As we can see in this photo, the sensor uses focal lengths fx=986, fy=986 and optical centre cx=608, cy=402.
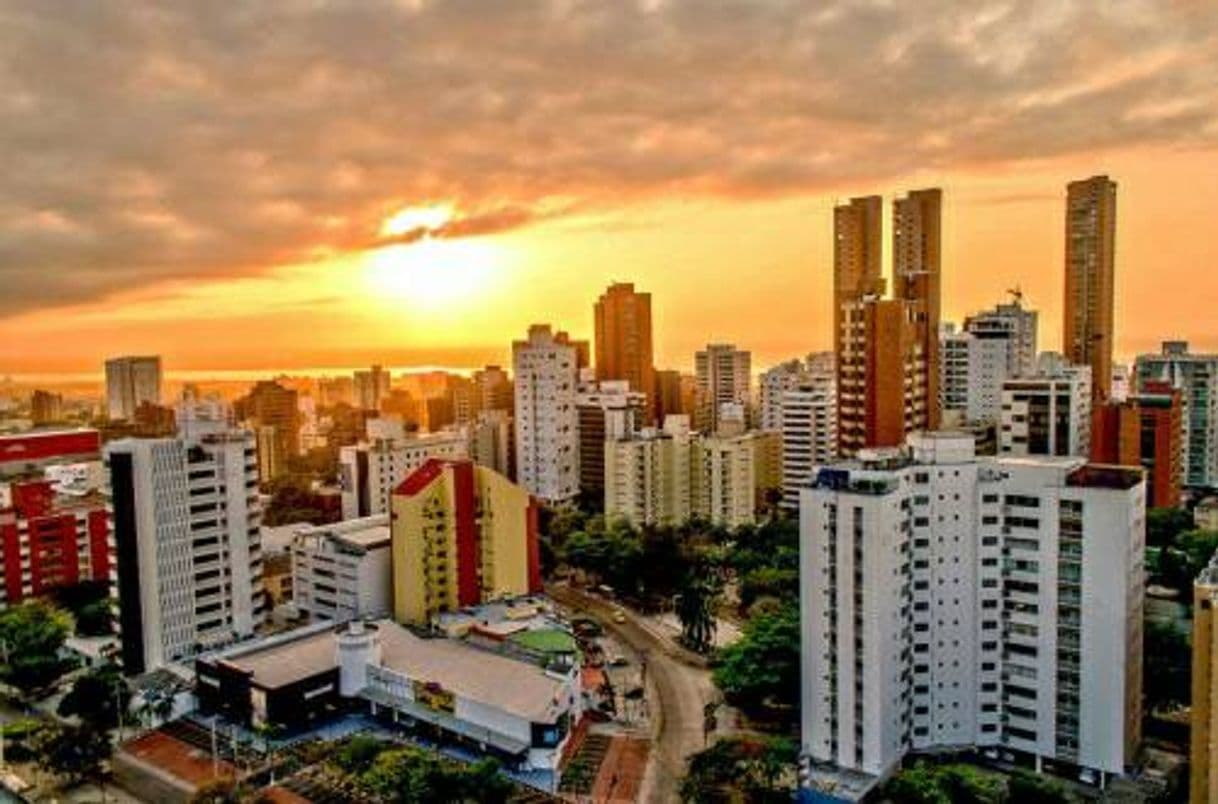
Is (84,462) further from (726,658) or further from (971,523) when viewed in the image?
(971,523)

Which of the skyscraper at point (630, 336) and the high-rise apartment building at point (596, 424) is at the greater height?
the skyscraper at point (630, 336)

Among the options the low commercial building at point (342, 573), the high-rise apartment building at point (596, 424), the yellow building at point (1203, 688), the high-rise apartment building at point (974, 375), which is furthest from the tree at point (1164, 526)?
the low commercial building at point (342, 573)

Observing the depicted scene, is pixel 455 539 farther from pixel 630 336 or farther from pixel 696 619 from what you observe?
pixel 630 336

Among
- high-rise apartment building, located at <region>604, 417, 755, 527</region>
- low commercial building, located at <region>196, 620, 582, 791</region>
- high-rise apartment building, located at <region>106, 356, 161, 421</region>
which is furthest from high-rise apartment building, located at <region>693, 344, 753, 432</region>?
low commercial building, located at <region>196, 620, 582, 791</region>

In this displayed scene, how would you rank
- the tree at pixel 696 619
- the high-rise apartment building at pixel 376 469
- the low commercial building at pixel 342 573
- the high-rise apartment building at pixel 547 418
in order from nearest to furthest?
the tree at pixel 696 619, the low commercial building at pixel 342 573, the high-rise apartment building at pixel 376 469, the high-rise apartment building at pixel 547 418

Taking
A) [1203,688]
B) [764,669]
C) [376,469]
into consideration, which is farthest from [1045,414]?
[376,469]

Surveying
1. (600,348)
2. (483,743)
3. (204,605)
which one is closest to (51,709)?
(204,605)

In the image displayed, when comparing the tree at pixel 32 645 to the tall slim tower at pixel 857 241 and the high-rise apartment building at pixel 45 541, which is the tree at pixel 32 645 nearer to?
the high-rise apartment building at pixel 45 541
